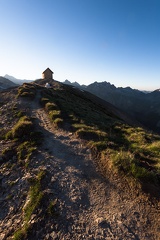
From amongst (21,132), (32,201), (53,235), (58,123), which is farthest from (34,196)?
(58,123)

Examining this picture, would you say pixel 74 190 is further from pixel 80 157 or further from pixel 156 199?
pixel 156 199

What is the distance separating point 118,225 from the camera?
21.9 ft

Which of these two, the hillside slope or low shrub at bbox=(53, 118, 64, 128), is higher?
low shrub at bbox=(53, 118, 64, 128)

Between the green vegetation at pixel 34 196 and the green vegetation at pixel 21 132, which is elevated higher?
the green vegetation at pixel 21 132

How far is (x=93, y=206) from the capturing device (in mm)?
7652

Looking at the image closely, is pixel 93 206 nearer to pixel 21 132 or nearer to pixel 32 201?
pixel 32 201

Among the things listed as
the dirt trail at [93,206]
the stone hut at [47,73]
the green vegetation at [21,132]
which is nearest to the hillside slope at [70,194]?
the dirt trail at [93,206]

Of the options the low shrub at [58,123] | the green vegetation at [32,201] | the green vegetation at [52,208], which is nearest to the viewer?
the green vegetation at [32,201]

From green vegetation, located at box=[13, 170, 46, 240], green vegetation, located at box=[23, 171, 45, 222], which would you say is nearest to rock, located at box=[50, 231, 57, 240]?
green vegetation, located at box=[13, 170, 46, 240]

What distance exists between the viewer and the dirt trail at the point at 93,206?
644cm

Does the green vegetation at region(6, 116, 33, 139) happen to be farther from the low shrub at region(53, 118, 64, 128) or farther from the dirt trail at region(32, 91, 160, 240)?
the dirt trail at region(32, 91, 160, 240)

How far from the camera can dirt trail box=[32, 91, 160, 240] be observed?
644 cm

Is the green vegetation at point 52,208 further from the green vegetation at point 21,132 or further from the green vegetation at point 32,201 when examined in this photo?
the green vegetation at point 21,132

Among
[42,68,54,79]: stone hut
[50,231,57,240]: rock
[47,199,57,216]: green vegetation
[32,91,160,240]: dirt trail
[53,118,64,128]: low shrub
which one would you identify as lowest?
[50,231,57,240]: rock
